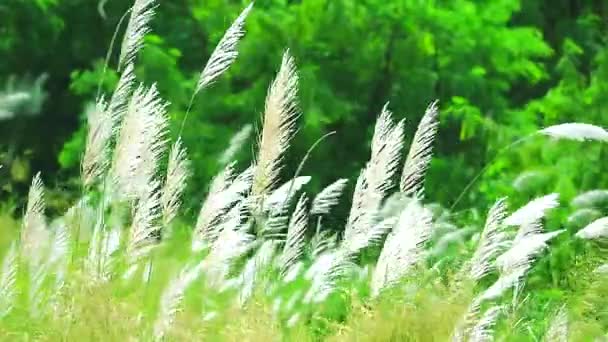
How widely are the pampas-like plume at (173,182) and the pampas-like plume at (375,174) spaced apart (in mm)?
566

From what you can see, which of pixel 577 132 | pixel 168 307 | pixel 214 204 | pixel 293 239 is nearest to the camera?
pixel 168 307

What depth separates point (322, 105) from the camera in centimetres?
944

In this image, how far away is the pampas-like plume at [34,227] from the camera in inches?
138

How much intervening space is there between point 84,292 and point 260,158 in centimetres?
61

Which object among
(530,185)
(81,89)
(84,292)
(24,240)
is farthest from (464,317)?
(81,89)

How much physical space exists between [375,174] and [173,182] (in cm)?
62

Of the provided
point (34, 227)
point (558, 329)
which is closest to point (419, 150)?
point (558, 329)

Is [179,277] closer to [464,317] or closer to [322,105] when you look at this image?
[464,317]

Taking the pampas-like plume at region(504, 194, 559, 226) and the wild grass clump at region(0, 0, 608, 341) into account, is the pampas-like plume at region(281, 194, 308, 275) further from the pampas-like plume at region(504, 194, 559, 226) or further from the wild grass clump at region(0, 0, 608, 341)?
the pampas-like plume at region(504, 194, 559, 226)

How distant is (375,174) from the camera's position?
3.84 m

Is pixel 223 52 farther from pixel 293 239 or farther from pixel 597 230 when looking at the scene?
pixel 597 230

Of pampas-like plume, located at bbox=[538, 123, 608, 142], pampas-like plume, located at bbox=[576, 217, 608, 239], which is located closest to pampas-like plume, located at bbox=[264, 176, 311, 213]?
pampas-like plume, located at bbox=[538, 123, 608, 142]

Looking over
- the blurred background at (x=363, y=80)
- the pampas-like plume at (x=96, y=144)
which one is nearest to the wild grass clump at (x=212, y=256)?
the pampas-like plume at (x=96, y=144)

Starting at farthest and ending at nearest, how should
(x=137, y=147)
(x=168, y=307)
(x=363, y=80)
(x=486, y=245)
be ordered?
(x=363, y=80) < (x=486, y=245) < (x=137, y=147) < (x=168, y=307)
